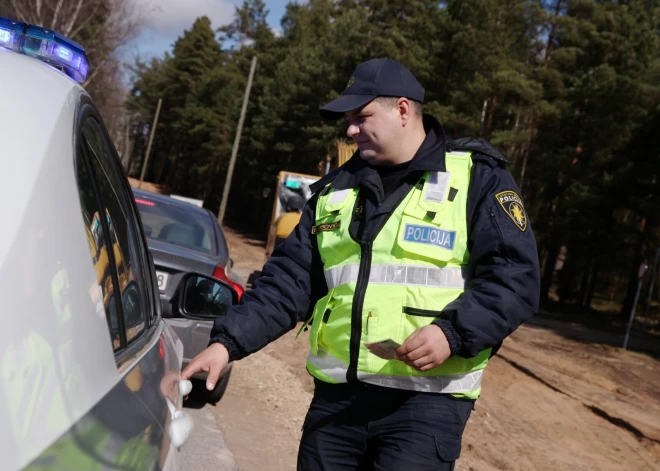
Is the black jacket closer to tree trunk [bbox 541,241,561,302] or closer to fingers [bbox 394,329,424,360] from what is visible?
fingers [bbox 394,329,424,360]

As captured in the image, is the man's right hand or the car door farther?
the man's right hand

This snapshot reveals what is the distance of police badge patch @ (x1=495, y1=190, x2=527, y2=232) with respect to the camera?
2576 mm

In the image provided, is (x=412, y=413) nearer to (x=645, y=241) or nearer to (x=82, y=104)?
(x=82, y=104)

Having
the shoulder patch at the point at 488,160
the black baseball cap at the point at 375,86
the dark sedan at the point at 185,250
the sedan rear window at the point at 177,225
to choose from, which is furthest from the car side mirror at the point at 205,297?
the sedan rear window at the point at 177,225

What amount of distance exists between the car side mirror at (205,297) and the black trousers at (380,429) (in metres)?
0.48

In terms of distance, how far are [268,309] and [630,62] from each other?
29.6 metres

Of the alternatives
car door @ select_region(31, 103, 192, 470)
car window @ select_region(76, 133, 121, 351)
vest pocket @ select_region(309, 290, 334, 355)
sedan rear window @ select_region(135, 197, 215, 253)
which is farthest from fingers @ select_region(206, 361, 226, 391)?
sedan rear window @ select_region(135, 197, 215, 253)

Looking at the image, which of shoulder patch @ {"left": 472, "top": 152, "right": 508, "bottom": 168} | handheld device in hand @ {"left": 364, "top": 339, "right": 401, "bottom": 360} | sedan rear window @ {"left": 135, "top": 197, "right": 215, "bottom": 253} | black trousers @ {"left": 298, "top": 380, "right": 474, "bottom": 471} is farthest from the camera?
sedan rear window @ {"left": 135, "top": 197, "right": 215, "bottom": 253}

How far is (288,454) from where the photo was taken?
19.8 ft

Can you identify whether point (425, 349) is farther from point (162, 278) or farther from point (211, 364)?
point (162, 278)

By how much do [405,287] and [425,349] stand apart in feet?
0.81

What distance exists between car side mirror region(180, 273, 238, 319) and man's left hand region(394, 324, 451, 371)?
809 mm

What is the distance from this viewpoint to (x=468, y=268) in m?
2.63

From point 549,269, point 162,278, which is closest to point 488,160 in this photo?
point 162,278
